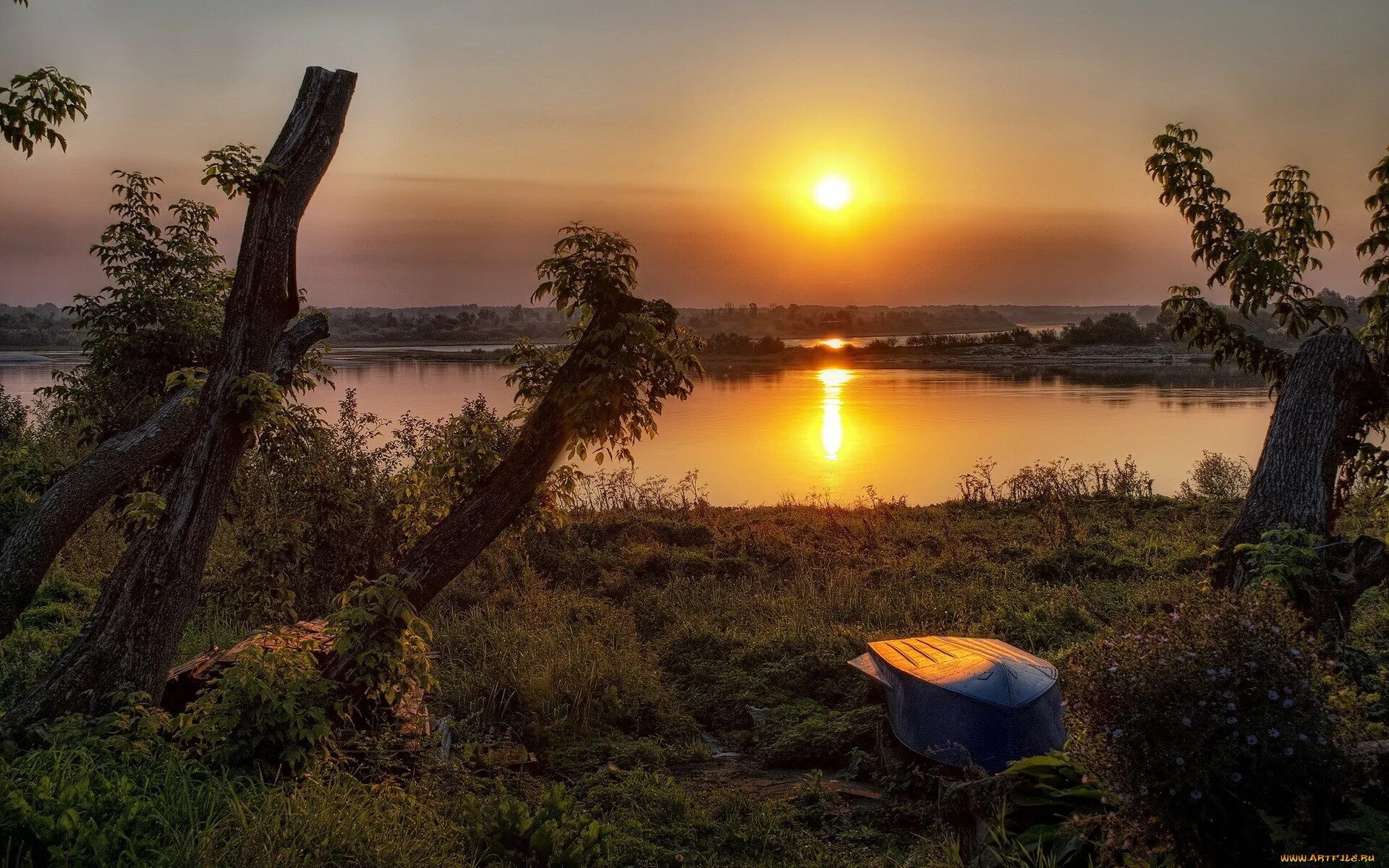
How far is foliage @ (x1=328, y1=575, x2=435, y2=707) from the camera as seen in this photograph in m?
6.45

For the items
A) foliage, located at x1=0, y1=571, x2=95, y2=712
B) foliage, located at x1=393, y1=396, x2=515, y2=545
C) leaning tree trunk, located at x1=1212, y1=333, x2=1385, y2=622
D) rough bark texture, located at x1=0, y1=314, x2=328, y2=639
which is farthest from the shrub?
foliage, located at x1=0, y1=571, x2=95, y2=712

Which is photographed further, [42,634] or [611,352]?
[42,634]

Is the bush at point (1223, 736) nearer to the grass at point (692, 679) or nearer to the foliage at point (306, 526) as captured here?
the grass at point (692, 679)

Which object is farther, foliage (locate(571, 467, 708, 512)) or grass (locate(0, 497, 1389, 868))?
foliage (locate(571, 467, 708, 512))

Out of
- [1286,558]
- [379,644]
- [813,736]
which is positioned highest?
[1286,558]

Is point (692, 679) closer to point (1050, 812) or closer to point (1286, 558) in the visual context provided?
point (1050, 812)

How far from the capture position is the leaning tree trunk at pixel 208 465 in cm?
625

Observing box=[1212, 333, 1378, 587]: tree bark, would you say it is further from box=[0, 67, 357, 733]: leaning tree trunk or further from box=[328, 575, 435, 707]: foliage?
box=[0, 67, 357, 733]: leaning tree trunk

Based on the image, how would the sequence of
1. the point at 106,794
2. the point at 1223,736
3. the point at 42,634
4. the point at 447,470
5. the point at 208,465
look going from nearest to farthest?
1. the point at 1223,736
2. the point at 106,794
3. the point at 208,465
4. the point at 447,470
5. the point at 42,634

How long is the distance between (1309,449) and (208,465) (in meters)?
8.13

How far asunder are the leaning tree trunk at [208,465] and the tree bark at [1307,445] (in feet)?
23.6

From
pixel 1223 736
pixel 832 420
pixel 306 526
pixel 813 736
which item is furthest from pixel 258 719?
pixel 832 420

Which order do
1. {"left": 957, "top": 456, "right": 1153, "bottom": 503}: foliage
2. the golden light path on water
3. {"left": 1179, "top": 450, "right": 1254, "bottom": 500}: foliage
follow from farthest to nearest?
the golden light path on water < {"left": 1179, "top": 450, "right": 1254, "bottom": 500}: foliage < {"left": 957, "top": 456, "right": 1153, "bottom": 503}: foliage

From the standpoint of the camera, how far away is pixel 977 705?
620 centimetres
